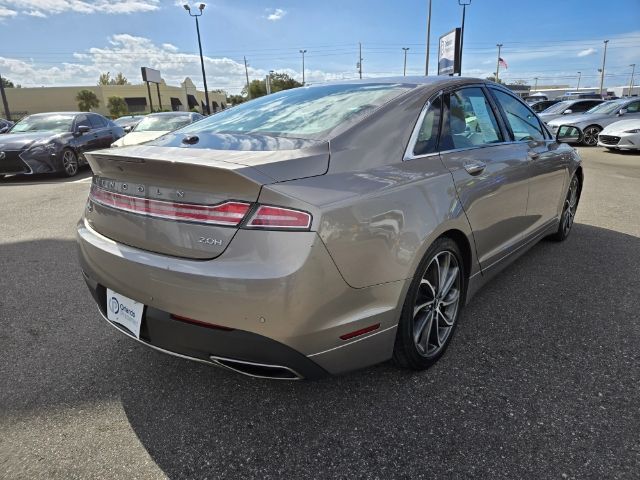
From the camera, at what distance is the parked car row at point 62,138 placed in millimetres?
8977

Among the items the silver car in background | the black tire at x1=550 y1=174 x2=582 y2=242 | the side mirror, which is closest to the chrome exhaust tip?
the black tire at x1=550 y1=174 x2=582 y2=242

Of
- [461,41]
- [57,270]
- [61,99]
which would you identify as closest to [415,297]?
[57,270]

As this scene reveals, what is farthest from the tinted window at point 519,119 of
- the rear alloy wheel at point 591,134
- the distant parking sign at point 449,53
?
the distant parking sign at point 449,53

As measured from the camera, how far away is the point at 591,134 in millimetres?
14664

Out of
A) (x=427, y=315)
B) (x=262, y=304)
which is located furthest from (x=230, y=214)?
(x=427, y=315)

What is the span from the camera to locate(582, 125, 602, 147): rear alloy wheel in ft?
47.8

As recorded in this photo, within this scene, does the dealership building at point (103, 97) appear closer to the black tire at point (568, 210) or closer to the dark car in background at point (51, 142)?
the dark car in background at point (51, 142)

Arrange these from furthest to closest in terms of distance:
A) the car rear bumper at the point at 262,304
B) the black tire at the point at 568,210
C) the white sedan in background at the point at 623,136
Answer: the white sedan in background at the point at 623,136 → the black tire at the point at 568,210 → the car rear bumper at the point at 262,304

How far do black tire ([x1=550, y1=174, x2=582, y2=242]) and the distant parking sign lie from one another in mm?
18558

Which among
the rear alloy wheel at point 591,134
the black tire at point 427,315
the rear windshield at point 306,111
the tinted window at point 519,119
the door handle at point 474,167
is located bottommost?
the rear alloy wheel at point 591,134

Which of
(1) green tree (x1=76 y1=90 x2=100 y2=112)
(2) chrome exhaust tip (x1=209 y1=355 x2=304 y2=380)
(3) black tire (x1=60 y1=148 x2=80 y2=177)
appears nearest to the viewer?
(2) chrome exhaust tip (x1=209 y1=355 x2=304 y2=380)

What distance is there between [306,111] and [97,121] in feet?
34.9

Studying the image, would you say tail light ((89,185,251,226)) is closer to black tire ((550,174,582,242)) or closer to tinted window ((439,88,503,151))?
tinted window ((439,88,503,151))

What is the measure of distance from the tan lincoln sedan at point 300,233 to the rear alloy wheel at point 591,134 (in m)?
14.5
